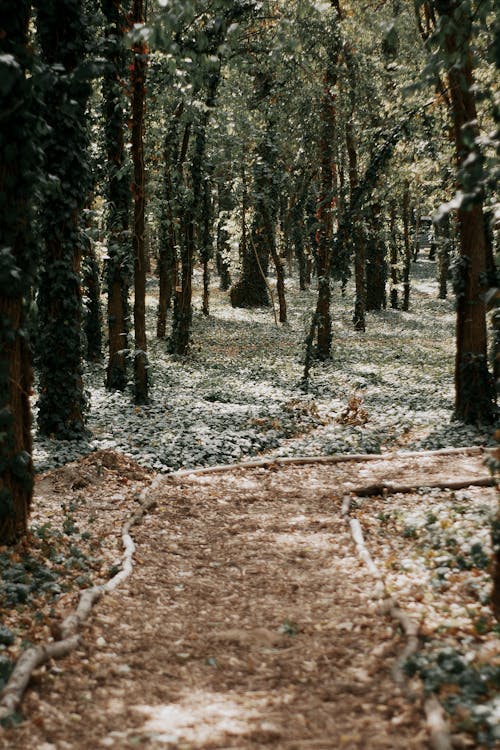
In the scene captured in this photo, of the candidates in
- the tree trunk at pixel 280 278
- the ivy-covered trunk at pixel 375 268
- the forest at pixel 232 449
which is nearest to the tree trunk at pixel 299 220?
the forest at pixel 232 449

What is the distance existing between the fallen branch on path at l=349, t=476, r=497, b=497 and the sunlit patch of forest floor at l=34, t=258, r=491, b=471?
240 cm

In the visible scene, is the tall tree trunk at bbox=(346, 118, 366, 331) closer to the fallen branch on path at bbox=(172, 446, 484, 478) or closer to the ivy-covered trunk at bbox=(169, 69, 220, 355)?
the ivy-covered trunk at bbox=(169, 69, 220, 355)

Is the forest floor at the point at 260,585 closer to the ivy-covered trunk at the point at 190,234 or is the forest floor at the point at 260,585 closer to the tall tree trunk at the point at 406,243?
the ivy-covered trunk at the point at 190,234

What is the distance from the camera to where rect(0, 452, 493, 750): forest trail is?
385 centimetres

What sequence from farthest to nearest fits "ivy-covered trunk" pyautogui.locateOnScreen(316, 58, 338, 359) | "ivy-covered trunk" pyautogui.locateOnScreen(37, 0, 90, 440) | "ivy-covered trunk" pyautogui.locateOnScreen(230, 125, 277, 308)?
"ivy-covered trunk" pyautogui.locateOnScreen(230, 125, 277, 308)
"ivy-covered trunk" pyautogui.locateOnScreen(316, 58, 338, 359)
"ivy-covered trunk" pyautogui.locateOnScreen(37, 0, 90, 440)

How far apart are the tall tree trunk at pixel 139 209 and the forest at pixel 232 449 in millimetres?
72

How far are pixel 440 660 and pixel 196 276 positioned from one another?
48.7 metres

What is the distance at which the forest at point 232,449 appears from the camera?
4.25 meters

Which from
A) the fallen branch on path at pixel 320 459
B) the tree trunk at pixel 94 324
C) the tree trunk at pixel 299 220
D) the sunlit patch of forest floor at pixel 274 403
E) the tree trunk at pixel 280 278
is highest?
the tree trunk at pixel 299 220

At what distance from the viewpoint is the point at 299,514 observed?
8781mm

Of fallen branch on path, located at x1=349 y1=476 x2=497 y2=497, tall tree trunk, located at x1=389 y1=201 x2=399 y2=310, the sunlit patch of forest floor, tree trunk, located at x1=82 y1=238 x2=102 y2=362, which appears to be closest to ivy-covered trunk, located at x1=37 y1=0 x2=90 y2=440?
the sunlit patch of forest floor

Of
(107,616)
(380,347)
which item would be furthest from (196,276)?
(107,616)

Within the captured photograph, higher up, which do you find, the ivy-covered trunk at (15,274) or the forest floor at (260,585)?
the ivy-covered trunk at (15,274)

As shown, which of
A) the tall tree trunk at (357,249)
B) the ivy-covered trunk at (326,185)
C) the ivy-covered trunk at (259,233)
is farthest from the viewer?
the ivy-covered trunk at (259,233)
